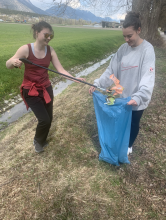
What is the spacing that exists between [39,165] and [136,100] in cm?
Answer: 186

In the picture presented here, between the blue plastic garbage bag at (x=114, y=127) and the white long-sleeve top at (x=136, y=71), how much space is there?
0.56 feet

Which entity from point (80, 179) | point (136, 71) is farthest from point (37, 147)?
point (136, 71)

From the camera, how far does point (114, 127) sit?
200 centimetres

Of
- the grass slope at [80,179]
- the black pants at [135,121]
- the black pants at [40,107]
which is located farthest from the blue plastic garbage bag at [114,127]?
the black pants at [40,107]

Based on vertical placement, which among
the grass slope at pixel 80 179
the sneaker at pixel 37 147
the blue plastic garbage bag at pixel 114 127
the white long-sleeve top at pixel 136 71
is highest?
the white long-sleeve top at pixel 136 71

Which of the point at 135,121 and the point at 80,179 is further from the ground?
the point at 135,121

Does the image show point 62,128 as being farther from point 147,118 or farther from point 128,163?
point 147,118

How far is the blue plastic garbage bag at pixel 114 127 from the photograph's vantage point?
1.92 m

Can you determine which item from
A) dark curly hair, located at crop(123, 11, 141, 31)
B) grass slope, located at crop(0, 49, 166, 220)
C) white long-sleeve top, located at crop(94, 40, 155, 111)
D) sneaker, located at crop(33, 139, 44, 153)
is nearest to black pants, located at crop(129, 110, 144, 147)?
white long-sleeve top, located at crop(94, 40, 155, 111)

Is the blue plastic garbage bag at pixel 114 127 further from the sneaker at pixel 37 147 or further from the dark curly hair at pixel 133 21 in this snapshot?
the sneaker at pixel 37 147

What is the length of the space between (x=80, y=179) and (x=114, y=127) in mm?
942

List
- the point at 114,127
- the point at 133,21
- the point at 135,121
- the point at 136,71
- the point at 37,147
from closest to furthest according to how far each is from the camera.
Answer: the point at 133,21 → the point at 136,71 → the point at 114,127 → the point at 135,121 → the point at 37,147

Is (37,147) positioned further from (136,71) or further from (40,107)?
(136,71)

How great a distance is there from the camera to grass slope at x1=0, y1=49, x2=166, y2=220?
1.89 m
